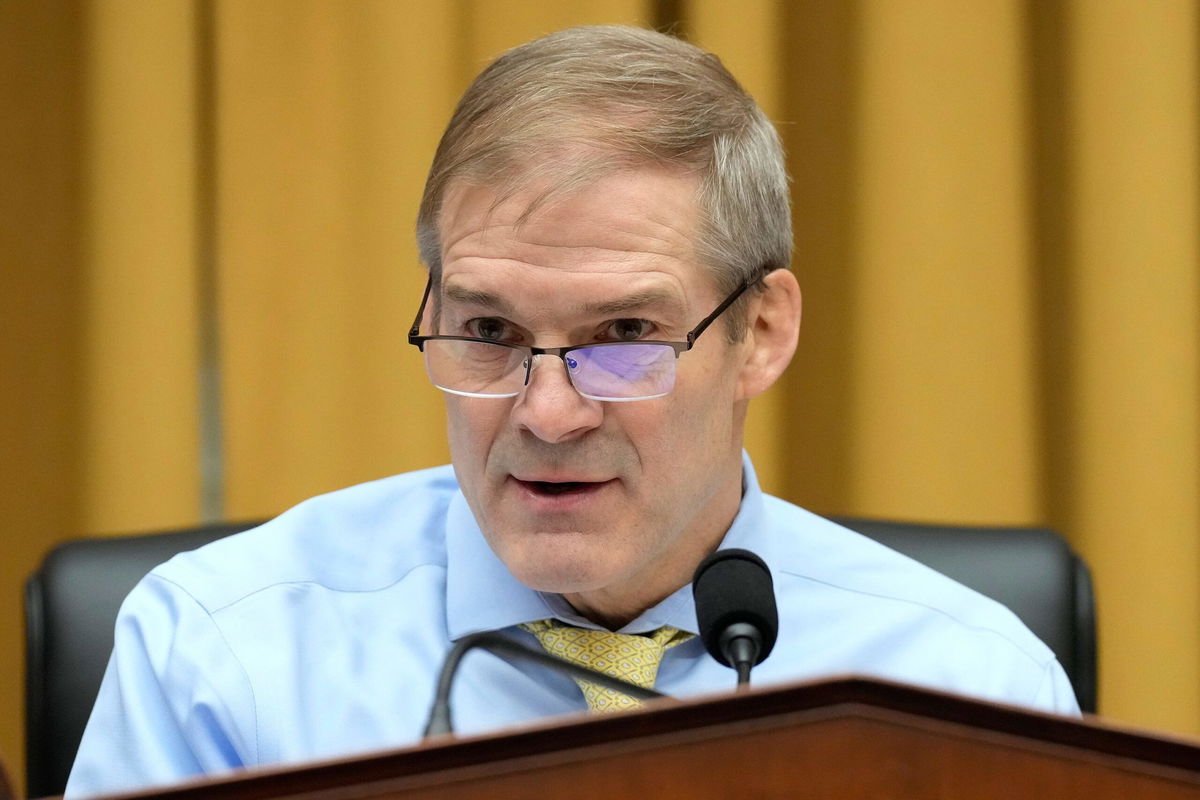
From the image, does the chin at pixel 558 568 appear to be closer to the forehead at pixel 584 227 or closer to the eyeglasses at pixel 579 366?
the eyeglasses at pixel 579 366

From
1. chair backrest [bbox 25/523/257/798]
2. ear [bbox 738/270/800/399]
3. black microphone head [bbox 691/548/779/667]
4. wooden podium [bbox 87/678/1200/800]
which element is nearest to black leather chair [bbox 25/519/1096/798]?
chair backrest [bbox 25/523/257/798]

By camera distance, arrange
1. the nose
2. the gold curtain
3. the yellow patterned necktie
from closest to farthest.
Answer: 1. the nose
2. the yellow patterned necktie
3. the gold curtain

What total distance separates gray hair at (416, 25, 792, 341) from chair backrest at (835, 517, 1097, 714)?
0.39m

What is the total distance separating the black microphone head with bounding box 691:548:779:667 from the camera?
94cm

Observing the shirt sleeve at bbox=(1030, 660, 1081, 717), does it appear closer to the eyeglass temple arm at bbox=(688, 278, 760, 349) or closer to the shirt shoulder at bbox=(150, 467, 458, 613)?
the eyeglass temple arm at bbox=(688, 278, 760, 349)

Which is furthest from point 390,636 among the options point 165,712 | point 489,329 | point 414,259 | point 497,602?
point 414,259

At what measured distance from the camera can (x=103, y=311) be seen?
208 centimetres

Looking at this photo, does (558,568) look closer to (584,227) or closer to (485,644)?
(485,644)

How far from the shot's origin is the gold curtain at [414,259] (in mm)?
2057

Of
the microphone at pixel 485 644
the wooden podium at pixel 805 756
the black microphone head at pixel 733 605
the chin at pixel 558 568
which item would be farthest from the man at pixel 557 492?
the wooden podium at pixel 805 756

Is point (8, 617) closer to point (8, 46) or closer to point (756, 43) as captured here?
point (8, 46)

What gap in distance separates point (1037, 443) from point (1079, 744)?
5.75 ft

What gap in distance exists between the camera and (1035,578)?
55.7 inches

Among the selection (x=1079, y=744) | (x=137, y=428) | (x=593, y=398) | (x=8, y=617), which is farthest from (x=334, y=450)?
(x=1079, y=744)
